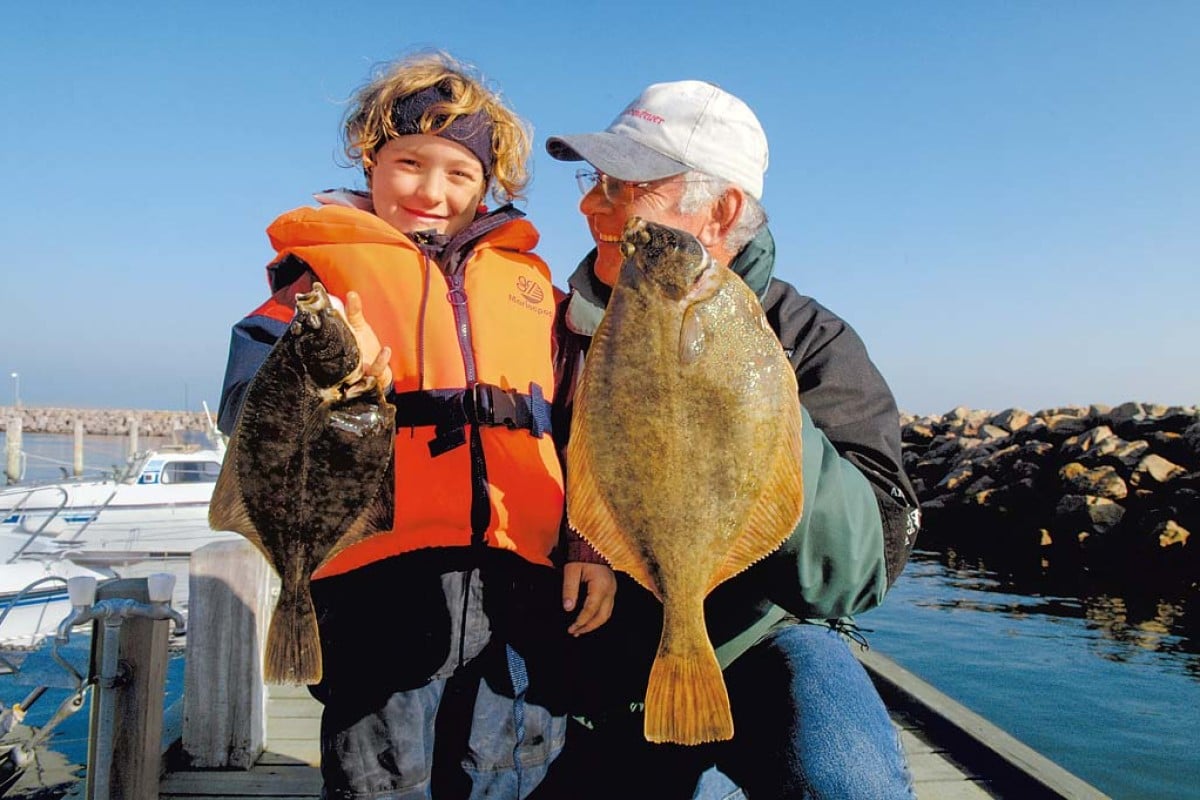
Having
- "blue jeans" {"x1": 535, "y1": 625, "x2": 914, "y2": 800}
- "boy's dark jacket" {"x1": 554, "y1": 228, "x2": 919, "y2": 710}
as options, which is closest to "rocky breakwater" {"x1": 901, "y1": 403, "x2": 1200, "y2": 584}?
"blue jeans" {"x1": 535, "y1": 625, "x2": 914, "y2": 800}

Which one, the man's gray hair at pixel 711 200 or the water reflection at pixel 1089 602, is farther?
the water reflection at pixel 1089 602

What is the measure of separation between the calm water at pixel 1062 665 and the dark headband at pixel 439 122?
2.93 meters

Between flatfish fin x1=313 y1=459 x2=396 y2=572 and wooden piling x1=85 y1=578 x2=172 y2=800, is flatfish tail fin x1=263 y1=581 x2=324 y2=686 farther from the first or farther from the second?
wooden piling x1=85 y1=578 x2=172 y2=800

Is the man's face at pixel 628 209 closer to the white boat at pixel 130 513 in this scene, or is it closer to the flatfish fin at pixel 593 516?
the flatfish fin at pixel 593 516

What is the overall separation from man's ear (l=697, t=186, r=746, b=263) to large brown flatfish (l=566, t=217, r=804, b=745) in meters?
0.67

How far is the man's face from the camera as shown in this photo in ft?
8.94

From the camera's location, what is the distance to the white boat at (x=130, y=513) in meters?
15.8

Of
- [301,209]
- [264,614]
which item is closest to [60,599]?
[264,614]

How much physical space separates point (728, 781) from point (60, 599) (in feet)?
39.9

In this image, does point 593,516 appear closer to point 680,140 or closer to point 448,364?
point 448,364

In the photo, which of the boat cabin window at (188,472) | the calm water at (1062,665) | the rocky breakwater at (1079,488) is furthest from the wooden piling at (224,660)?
the rocky breakwater at (1079,488)

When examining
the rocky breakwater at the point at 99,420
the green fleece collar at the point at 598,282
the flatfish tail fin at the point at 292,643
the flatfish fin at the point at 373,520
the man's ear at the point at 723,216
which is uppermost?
the rocky breakwater at the point at 99,420

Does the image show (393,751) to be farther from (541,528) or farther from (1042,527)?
(1042,527)

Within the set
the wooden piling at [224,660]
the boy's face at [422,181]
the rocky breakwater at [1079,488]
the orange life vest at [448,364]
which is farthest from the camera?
the rocky breakwater at [1079,488]
